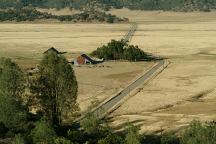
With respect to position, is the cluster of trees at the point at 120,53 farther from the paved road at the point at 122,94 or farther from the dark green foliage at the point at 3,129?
the dark green foliage at the point at 3,129

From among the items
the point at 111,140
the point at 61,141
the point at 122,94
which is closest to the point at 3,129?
the point at 61,141

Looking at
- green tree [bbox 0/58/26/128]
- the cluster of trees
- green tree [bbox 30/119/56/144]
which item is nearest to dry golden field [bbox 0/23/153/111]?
the cluster of trees

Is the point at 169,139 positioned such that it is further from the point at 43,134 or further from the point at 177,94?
the point at 177,94

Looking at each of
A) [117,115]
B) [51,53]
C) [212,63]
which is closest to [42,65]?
[51,53]

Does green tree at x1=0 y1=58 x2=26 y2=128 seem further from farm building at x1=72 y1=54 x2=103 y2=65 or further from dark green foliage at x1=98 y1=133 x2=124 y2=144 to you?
farm building at x1=72 y1=54 x2=103 y2=65

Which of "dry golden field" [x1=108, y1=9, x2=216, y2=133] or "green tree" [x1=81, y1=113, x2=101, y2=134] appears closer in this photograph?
"green tree" [x1=81, y1=113, x2=101, y2=134]

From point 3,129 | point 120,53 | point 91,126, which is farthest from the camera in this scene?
point 120,53
